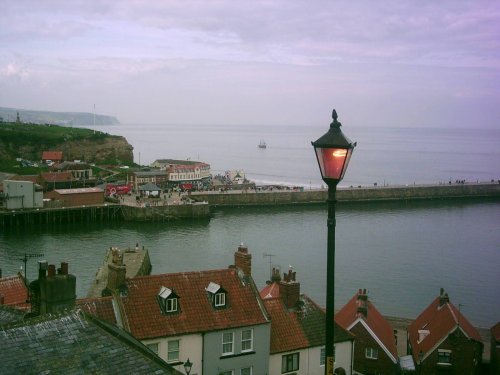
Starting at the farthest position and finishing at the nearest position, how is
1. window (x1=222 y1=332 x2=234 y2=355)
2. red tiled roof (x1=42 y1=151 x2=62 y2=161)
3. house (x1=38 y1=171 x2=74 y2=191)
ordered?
red tiled roof (x1=42 y1=151 x2=62 y2=161), house (x1=38 y1=171 x2=74 y2=191), window (x1=222 y1=332 x2=234 y2=355)

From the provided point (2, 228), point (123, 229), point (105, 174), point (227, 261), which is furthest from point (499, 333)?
point (105, 174)

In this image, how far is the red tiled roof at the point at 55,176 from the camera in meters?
63.7

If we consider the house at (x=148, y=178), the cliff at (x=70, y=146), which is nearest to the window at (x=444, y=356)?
the house at (x=148, y=178)

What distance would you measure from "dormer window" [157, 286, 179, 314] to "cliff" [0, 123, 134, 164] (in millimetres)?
85652

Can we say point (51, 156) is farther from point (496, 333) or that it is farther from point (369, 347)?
point (496, 333)

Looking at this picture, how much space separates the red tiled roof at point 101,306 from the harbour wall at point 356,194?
52799 mm

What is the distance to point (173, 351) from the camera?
13.6 m

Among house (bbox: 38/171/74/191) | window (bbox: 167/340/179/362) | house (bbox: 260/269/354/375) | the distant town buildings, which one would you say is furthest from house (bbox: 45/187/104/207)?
window (bbox: 167/340/179/362)

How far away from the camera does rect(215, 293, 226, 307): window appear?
14.4m

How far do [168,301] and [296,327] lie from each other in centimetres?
363

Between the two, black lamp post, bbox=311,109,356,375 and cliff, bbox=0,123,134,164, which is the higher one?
cliff, bbox=0,123,134,164

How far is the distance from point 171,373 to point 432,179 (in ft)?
345

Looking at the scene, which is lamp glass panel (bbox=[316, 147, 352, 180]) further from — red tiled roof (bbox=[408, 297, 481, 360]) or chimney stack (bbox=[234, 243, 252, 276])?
red tiled roof (bbox=[408, 297, 481, 360])

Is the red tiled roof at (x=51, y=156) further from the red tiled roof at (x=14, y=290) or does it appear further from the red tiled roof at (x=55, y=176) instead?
the red tiled roof at (x=14, y=290)
